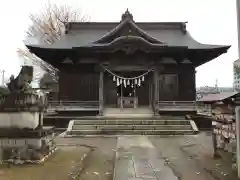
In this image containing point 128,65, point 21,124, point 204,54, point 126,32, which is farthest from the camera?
point 204,54

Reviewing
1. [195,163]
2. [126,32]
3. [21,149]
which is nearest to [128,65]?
[126,32]

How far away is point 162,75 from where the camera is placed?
910 inches

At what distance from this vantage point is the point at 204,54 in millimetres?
22266

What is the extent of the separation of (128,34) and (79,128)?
918cm

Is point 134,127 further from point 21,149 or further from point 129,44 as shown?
point 21,149

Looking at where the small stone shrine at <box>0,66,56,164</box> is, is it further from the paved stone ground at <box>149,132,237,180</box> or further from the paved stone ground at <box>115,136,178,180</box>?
the paved stone ground at <box>149,132,237,180</box>

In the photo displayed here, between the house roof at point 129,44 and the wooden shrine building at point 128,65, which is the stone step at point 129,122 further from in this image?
the house roof at point 129,44

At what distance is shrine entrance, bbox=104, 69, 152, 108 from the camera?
72.7ft

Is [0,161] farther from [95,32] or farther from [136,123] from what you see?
[95,32]

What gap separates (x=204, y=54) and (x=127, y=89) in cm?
743

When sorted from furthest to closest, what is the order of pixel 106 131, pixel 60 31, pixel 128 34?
pixel 60 31 < pixel 128 34 < pixel 106 131

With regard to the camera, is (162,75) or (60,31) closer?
(162,75)

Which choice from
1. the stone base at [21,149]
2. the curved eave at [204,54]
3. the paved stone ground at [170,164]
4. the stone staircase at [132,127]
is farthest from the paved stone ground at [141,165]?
the curved eave at [204,54]

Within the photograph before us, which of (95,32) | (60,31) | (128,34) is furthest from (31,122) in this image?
(60,31)
